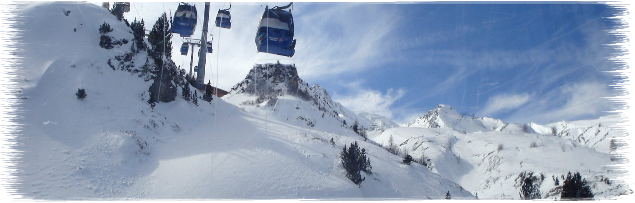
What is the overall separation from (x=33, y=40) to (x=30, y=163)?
10682 millimetres

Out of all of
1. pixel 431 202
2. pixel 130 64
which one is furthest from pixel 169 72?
pixel 431 202

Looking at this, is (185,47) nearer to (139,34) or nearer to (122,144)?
(139,34)

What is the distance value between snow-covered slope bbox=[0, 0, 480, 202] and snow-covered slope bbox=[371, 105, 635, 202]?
37.3m

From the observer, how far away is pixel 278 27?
54.5 ft

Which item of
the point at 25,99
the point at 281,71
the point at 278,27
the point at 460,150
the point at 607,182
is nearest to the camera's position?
the point at 25,99

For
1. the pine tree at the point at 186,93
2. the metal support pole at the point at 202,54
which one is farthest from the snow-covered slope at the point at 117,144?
the metal support pole at the point at 202,54

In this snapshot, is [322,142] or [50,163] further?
[322,142]

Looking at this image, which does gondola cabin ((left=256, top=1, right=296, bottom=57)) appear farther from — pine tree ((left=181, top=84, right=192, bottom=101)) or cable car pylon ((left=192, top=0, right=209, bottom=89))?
cable car pylon ((left=192, top=0, right=209, bottom=89))

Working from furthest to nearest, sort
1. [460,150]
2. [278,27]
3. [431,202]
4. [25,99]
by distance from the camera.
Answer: [460,150]
[431,202]
[278,27]
[25,99]

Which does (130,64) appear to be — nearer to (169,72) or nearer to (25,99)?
(169,72)

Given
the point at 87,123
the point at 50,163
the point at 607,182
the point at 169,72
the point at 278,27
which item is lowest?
the point at 607,182

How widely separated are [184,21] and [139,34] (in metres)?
3.19

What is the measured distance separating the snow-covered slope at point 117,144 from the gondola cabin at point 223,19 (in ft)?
19.8

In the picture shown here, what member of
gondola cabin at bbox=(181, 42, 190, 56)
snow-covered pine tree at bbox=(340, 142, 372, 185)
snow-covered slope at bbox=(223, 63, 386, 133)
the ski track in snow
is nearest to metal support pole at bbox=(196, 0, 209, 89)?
the ski track in snow
